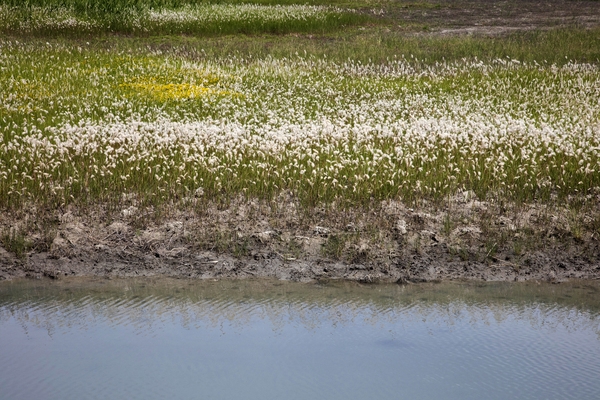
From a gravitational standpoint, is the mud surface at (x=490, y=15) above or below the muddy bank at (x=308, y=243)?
above

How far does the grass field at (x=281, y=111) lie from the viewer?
39.9ft

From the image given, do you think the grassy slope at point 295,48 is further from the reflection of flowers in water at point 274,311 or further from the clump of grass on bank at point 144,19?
the reflection of flowers in water at point 274,311

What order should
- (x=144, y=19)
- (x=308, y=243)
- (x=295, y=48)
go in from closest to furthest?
(x=308, y=243) < (x=295, y=48) < (x=144, y=19)

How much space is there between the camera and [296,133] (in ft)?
48.6

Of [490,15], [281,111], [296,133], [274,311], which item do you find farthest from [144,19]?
[274,311]

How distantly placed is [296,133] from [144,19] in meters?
26.9

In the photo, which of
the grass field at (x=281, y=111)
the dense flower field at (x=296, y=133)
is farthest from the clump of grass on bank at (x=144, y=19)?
the dense flower field at (x=296, y=133)

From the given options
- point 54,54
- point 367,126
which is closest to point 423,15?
point 54,54

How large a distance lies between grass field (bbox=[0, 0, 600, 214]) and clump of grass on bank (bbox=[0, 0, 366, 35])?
0.13m

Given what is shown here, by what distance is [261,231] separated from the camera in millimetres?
10734

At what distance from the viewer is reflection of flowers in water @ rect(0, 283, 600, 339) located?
8.09 metres

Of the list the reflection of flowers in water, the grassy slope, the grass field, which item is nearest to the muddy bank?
the grass field

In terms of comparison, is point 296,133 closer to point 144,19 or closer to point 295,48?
point 295,48

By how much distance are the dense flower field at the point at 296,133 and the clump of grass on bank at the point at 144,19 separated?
11656 millimetres
